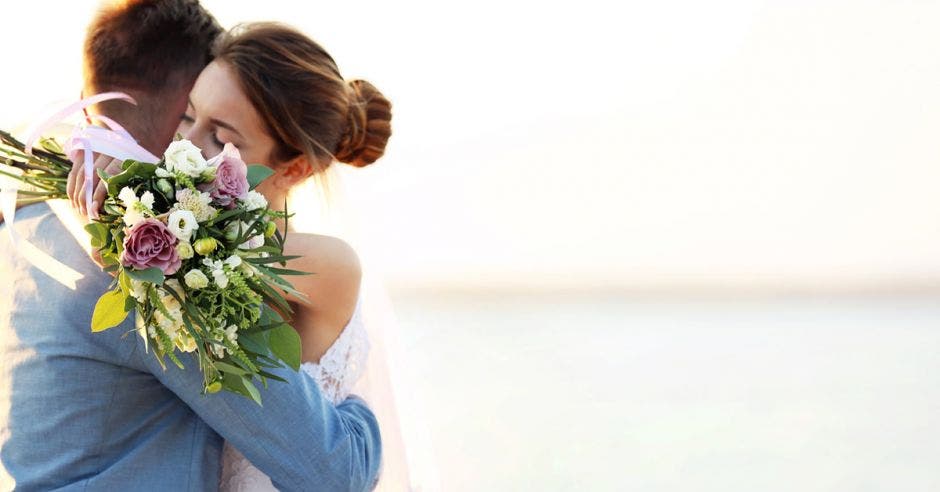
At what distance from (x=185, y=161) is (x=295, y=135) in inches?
25.3

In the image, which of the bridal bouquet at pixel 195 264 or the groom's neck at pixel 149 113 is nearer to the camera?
the bridal bouquet at pixel 195 264

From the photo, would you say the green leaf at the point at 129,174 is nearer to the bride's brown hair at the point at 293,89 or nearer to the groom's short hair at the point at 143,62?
the groom's short hair at the point at 143,62

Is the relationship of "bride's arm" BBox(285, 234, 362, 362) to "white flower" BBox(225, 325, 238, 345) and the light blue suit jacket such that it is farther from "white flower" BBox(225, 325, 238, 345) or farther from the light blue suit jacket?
"white flower" BBox(225, 325, 238, 345)

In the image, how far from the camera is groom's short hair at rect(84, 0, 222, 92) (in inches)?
81.4

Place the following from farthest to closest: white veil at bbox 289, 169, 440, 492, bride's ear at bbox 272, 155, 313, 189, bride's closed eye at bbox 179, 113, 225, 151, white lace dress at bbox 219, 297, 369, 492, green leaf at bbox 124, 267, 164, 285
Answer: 1. white veil at bbox 289, 169, 440, 492
2. bride's ear at bbox 272, 155, 313, 189
3. bride's closed eye at bbox 179, 113, 225, 151
4. white lace dress at bbox 219, 297, 369, 492
5. green leaf at bbox 124, 267, 164, 285

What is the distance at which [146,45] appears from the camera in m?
2.07

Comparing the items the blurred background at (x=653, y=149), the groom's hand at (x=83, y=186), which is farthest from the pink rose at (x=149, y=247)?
the blurred background at (x=653, y=149)

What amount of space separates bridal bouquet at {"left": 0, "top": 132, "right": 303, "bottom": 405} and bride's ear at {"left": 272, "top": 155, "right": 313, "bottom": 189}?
63 centimetres

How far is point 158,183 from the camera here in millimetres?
1613

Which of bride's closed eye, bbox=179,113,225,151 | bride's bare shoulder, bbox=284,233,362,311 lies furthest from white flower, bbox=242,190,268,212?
bride's closed eye, bbox=179,113,225,151

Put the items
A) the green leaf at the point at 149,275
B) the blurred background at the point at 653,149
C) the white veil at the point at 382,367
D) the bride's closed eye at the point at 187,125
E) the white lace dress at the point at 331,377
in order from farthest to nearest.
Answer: the blurred background at the point at 653,149
the white veil at the point at 382,367
the bride's closed eye at the point at 187,125
the white lace dress at the point at 331,377
the green leaf at the point at 149,275

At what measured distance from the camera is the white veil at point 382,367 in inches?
98.8

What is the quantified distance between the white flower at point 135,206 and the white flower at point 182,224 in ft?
0.10

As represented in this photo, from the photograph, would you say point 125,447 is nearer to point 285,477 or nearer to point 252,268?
point 285,477
